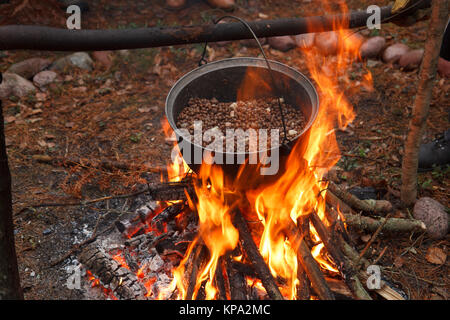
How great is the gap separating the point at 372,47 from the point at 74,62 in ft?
14.3

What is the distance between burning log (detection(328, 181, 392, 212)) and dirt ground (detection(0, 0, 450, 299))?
0.63ft

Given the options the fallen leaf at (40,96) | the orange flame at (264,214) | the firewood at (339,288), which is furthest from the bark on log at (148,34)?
the fallen leaf at (40,96)

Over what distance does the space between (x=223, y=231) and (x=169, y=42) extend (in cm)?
145

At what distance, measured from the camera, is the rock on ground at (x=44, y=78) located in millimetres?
4957

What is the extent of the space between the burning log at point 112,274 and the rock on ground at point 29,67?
3.38 metres

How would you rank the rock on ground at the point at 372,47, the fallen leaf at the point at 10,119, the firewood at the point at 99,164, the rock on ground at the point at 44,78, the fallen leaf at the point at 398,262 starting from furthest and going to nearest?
the rock on ground at the point at 372,47 < the rock on ground at the point at 44,78 < the fallen leaf at the point at 10,119 < the firewood at the point at 99,164 < the fallen leaf at the point at 398,262

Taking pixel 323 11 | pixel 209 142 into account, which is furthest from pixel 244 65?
pixel 323 11

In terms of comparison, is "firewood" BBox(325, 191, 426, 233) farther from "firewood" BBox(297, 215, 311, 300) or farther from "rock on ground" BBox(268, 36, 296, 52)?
"rock on ground" BBox(268, 36, 296, 52)

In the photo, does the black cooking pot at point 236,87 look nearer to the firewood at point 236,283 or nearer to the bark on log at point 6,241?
the firewood at point 236,283

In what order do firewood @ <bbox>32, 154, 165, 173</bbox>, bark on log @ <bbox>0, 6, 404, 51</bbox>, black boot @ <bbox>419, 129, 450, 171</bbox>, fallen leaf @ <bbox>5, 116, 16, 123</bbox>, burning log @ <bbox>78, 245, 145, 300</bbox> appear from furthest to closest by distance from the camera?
fallen leaf @ <bbox>5, 116, 16, 123</bbox>, firewood @ <bbox>32, 154, 165, 173</bbox>, black boot @ <bbox>419, 129, 450, 171</bbox>, burning log @ <bbox>78, 245, 145, 300</bbox>, bark on log @ <bbox>0, 6, 404, 51</bbox>

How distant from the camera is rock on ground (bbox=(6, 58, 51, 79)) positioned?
498 cm

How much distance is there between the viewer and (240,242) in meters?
2.72

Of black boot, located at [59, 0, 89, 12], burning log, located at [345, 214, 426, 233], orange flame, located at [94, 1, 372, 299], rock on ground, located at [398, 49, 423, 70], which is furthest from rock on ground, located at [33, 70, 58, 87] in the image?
rock on ground, located at [398, 49, 423, 70]

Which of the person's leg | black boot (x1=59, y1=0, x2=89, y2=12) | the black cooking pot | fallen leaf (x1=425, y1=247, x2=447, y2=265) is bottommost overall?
fallen leaf (x1=425, y1=247, x2=447, y2=265)
